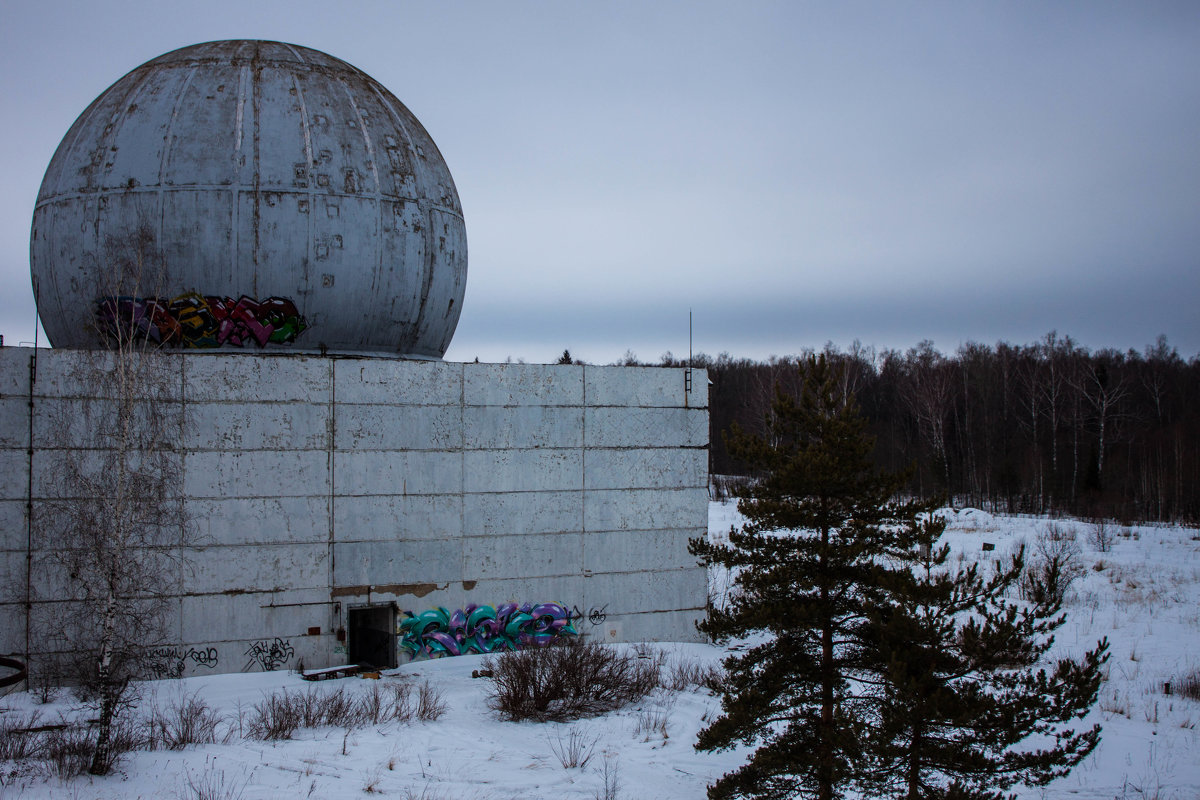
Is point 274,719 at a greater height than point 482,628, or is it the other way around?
point 482,628

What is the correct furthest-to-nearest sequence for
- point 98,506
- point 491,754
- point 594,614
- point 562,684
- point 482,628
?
point 594,614, point 482,628, point 562,684, point 98,506, point 491,754

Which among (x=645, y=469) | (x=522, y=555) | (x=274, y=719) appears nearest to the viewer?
(x=274, y=719)

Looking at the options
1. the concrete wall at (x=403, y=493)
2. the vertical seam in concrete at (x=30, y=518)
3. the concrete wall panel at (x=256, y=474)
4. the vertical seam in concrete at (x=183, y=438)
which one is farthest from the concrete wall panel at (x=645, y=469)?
the vertical seam in concrete at (x=30, y=518)

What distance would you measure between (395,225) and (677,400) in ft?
18.7

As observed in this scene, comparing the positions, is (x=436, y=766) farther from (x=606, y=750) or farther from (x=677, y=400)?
(x=677, y=400)

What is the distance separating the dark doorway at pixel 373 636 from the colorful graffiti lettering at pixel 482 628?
26 cm

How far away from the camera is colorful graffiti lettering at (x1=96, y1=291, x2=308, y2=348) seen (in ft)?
45.8

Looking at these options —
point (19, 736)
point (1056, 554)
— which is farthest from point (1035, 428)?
point (19, 736)

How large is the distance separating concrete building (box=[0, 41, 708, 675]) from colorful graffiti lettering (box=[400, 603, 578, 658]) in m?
0.04

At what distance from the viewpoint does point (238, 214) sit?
14.3 m

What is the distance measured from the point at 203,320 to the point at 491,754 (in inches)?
317

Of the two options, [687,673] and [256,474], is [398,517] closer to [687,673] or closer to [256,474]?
[256,474]

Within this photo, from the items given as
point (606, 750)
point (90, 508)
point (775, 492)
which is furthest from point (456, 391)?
point (775, 492)

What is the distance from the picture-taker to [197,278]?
1420cm
